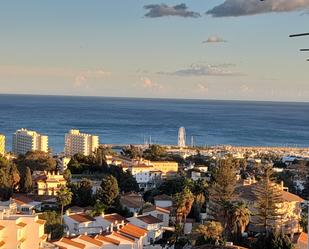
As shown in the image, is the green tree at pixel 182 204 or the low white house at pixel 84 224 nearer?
the low white house at pixel 84 224

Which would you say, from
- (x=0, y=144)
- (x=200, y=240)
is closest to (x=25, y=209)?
(x=200, y=240)

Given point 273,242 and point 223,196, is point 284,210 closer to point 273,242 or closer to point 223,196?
point 223,196

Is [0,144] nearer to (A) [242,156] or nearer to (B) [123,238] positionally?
(A) [242,156]

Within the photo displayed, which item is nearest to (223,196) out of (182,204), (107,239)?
(182,204)

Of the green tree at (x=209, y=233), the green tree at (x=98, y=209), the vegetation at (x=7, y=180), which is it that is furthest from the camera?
the vegetation at (x=7, y=180)

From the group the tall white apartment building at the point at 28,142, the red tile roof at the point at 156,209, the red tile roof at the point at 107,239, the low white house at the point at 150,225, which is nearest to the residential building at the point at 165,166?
the red tile roof at the point at 156,209

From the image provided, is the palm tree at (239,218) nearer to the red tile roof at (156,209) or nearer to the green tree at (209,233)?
the green tree at (209,233)

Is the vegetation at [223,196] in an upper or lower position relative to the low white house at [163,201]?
upper
